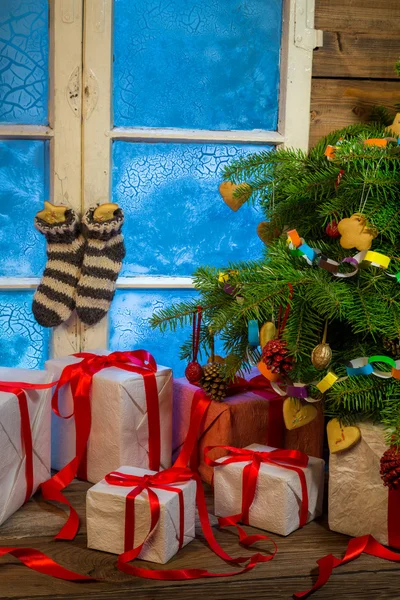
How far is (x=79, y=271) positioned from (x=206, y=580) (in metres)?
0.89

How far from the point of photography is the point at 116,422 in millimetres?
1564

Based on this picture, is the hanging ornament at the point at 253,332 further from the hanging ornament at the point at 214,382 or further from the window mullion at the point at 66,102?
the window mullion at the point at 66,102

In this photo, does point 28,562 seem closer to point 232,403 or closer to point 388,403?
point 232,403

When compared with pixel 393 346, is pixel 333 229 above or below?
above

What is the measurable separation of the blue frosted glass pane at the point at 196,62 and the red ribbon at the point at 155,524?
0.97 meters

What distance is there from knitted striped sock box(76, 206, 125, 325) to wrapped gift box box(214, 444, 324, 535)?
0.60 m

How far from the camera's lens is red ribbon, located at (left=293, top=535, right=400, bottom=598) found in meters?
1.25

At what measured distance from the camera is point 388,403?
4.29 ft

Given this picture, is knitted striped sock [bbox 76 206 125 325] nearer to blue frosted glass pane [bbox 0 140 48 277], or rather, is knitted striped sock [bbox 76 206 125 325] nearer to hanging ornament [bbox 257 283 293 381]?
blue frosted glass pane [bbox 0 140 48 277]

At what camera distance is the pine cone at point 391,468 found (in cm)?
123

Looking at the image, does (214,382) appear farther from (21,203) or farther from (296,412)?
(21,203)

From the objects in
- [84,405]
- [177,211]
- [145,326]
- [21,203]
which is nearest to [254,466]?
[84,405]

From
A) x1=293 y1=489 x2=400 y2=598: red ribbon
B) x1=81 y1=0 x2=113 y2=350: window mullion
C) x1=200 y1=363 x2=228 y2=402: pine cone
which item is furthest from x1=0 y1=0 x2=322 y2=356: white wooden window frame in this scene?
x1=293 y1=489 x2=400 y2=598: red ribbon

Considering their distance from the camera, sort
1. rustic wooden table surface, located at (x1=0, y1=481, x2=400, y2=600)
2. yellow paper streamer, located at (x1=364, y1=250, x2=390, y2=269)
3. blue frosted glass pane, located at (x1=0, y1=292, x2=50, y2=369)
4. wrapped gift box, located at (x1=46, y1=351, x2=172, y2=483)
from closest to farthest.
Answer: rustic wooden table surface, located at (x1=0, y1=481, x2=400, y2=600), yellow paper streamer, located at (x1=364, y1=250, x2=390, y2=269), wrapped gift box, located at (x1=46, y1=351, x2=172, y2=483), blue frosted glass pane, located at (x1=0, y1=292, x2=50, y2=369)
